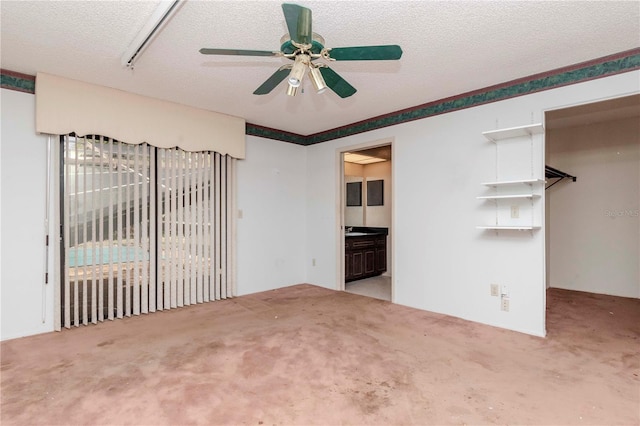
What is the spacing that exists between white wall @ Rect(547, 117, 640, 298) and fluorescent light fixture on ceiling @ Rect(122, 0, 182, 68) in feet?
18.4

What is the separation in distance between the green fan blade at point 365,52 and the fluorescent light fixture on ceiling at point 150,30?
100cm

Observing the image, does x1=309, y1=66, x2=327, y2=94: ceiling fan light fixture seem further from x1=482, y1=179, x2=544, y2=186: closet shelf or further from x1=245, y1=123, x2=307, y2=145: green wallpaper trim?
x1=245, y1=123, x2=307, y2=145: green wallpaper trim

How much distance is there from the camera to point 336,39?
8.05 feet

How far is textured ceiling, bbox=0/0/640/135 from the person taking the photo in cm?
211

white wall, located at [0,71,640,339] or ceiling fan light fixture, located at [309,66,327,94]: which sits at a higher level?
ceiling fan light fixture, located at [309,66,327,94]

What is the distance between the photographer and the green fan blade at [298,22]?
64.6 inches

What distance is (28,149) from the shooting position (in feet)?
10.2

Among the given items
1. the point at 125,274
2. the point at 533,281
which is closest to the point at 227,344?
the point at 125,274

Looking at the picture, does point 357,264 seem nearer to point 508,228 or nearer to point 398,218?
point 398,218

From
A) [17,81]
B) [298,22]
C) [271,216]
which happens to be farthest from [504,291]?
[17,81]

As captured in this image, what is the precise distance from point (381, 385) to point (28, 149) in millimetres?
3748

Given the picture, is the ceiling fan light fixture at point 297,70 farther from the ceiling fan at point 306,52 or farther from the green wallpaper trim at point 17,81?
the green wallpaper trim at point 17,81

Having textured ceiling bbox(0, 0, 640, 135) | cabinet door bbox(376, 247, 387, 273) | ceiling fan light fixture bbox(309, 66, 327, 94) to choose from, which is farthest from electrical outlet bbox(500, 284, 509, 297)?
cabinet door bbox(376, 247, 387, 273)

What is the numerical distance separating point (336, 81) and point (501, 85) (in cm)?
199
